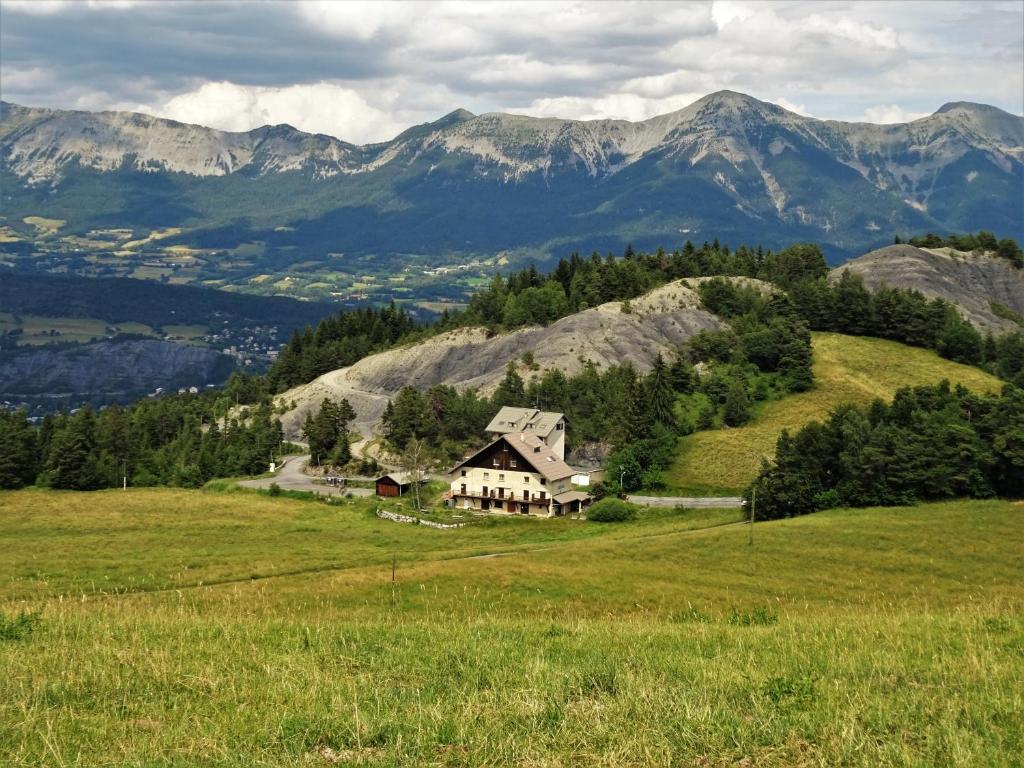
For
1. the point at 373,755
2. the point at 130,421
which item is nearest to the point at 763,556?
the point at 373,755

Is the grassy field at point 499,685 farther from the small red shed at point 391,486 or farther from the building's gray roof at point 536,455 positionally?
the small red shed at point 391,486

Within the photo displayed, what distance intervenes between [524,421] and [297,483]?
2791 centimetres

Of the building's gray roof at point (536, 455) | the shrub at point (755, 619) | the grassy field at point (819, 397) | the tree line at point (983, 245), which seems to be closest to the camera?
the shrub at point (755, 619)

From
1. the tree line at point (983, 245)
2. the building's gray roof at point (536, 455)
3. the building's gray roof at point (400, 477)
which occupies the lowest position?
the building's gray roof at point (400, 477)

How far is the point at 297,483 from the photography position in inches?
4321

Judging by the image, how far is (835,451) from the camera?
8125 cm

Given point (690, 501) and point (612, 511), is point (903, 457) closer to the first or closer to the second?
point (690, 501)

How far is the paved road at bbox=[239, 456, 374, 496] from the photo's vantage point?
105312 mm

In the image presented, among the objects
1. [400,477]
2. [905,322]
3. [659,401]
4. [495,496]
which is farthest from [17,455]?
[905,322]

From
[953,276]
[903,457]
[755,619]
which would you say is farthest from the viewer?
[953,276]

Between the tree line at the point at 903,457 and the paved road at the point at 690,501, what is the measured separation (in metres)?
6.28

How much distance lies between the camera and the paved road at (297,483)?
346ft

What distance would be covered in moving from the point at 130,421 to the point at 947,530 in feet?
349

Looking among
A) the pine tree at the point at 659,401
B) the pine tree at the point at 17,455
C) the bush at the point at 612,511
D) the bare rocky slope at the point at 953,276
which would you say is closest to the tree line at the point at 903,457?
the bush at the point at 612,511
